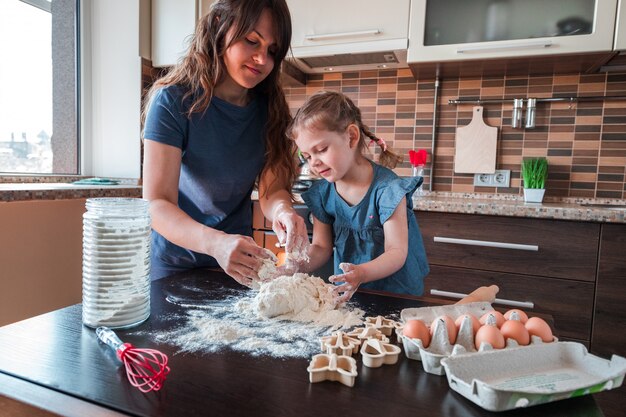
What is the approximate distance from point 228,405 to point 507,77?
2.18 metres

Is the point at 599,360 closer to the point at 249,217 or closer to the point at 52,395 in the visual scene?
the point at 52,395

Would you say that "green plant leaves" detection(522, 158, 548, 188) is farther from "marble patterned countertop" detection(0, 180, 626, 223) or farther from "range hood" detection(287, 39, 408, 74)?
"range hood" detection(287, 39, 408, 74)

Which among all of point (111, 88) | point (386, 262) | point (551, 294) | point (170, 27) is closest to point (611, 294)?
point (551, 294)

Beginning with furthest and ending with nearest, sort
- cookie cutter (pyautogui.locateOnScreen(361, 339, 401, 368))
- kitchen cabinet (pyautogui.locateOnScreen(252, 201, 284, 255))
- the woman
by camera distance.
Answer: kitchen cabinet (pyautogui.locateOnScreen(252, 201, 284, 255))
the woman
cookie cutter (pyautogui.locateOnScreen(361, 339, 401, 368))

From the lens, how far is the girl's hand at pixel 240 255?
0.72 metres

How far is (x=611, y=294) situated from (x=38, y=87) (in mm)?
2777

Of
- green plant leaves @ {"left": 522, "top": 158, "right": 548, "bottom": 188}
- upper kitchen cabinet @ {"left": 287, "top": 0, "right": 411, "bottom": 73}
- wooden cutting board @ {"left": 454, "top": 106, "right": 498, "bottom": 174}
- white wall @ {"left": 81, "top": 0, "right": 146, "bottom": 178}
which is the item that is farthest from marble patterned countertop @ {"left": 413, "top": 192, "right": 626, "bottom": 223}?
white wall @ {"left": 81, "top": 0, "right": 146, "bottom": 178}

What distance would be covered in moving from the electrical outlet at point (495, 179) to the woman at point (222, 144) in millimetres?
1349

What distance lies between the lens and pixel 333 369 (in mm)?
469

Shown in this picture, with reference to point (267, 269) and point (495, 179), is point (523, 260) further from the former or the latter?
point (267, 269)

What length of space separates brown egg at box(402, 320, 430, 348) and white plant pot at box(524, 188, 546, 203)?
1656 mm

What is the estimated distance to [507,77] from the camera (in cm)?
210

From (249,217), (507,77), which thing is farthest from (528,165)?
(249,217)

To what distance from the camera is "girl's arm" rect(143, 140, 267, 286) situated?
2.38 ft
